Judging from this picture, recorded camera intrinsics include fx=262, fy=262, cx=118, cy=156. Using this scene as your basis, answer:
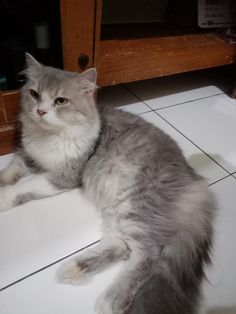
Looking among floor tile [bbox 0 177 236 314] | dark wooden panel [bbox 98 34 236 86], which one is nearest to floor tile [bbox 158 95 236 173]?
dark wooden panel [bbox 98 34 236 86]

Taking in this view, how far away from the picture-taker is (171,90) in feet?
5.49

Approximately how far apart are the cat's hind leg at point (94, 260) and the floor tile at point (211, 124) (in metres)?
0.65

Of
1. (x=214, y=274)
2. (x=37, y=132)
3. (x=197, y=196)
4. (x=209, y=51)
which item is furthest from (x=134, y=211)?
(x=209, y=51)

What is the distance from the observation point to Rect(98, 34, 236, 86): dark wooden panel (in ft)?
3.80

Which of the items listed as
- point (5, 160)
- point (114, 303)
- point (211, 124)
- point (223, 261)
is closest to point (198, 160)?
point (211, 124)

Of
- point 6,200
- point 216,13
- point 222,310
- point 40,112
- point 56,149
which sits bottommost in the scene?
point 222,310

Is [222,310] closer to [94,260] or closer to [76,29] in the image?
[94,260]

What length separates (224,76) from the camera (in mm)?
1931

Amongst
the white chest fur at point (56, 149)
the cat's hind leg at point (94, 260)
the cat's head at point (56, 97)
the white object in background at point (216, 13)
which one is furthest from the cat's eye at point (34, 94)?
the white object in background at point (216, 13)

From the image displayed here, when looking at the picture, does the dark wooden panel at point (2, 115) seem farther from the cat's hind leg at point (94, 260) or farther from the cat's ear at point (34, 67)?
the cat's hind leg at point (94, 260)

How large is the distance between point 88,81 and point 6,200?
1.57 feet

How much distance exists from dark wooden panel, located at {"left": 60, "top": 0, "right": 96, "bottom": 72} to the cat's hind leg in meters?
0.67

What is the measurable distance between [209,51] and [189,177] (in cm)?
88

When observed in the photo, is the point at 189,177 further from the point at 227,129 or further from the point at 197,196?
the point at 227,129
